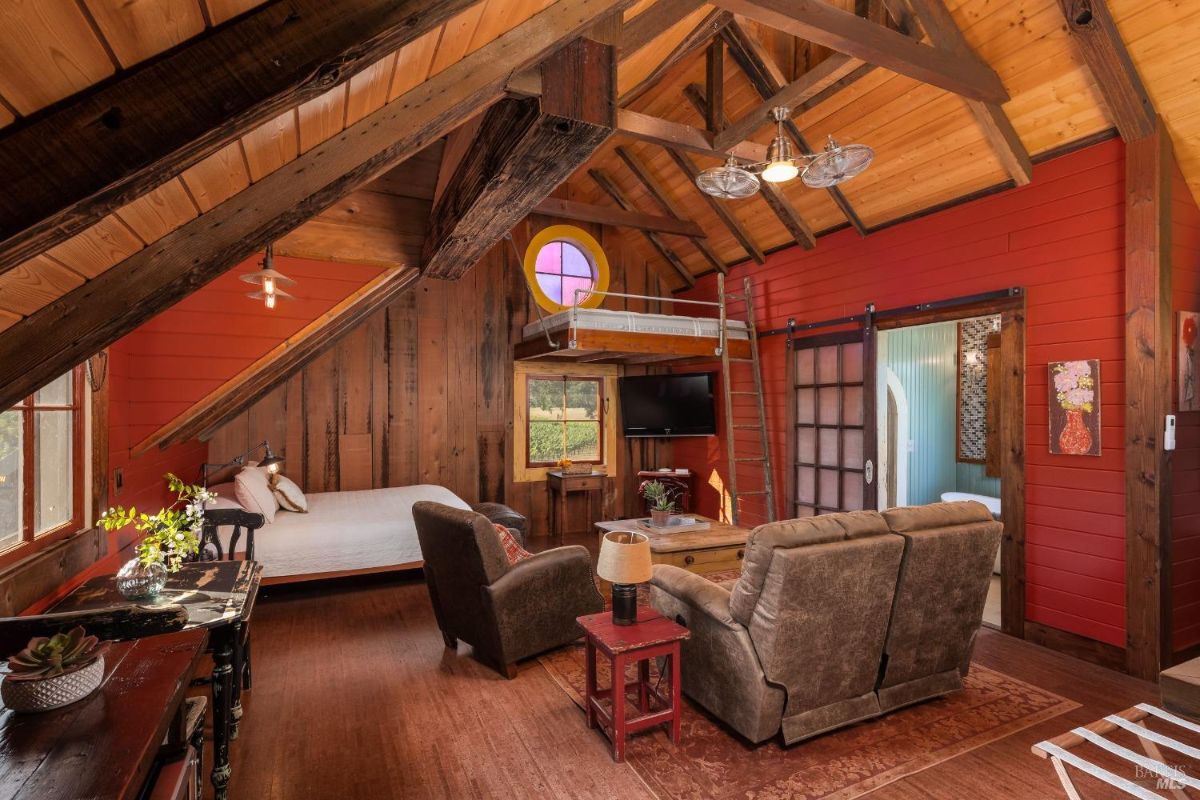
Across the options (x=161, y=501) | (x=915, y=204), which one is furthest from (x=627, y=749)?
(x=915, y=204)

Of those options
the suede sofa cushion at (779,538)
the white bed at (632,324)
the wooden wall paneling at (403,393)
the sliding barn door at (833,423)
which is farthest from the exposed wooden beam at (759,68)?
the wooden wall paneling at (403,393)

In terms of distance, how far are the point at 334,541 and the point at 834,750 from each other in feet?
11.3

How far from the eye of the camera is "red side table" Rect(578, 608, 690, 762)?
2.33m

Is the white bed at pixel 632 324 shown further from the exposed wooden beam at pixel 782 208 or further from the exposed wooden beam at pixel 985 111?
the exposed wooden beam at pixel 985 111

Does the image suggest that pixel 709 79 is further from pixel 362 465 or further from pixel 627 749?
pixel 362 465

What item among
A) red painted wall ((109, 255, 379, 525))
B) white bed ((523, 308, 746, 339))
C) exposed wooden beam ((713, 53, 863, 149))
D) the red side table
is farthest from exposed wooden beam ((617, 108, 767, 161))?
the red side table

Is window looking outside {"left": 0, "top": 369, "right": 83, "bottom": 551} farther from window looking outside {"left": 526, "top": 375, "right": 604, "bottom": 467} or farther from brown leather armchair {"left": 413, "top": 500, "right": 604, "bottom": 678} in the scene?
window looking outside {"left": 526, "top": 375, "right": 604, "bottom": 467}

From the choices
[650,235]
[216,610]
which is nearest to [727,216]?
[650,235]

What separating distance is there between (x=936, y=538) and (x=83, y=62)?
2923 millimetres

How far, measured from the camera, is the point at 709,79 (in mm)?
4211

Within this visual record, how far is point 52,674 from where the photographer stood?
48.2 inches

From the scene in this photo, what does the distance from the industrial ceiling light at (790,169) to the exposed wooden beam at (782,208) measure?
1.37 m

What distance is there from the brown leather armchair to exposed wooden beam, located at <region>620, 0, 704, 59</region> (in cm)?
270

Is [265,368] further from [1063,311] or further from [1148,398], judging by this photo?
[1148,398]
